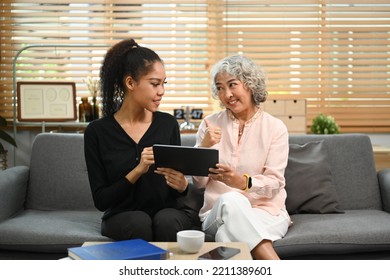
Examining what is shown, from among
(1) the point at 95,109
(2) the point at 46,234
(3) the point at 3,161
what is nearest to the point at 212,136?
(2) the point at 46,234

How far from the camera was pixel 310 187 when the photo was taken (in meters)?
2.06

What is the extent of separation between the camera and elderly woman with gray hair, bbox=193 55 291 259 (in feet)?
5.77

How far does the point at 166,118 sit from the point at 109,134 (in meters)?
0.22

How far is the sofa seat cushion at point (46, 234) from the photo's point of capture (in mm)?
1758

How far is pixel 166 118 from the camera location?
6.14 ft

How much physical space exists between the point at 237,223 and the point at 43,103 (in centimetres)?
210

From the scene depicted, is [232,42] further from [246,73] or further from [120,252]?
[120,252]

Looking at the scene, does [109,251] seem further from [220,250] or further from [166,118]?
[166,118]

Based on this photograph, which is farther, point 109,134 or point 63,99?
point 63,99

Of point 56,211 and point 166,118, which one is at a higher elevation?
point 166,118

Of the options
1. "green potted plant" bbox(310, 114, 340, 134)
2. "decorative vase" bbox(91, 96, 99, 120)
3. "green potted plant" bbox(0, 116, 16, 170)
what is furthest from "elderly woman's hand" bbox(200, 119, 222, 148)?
"green potted plant" bbox(0, 116, 16, 170)

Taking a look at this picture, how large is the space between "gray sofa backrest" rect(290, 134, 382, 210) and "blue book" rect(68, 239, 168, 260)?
1.16 m

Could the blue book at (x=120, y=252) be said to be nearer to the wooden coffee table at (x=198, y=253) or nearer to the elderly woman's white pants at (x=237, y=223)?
the wooden coffee table at (x=198, y=253)
